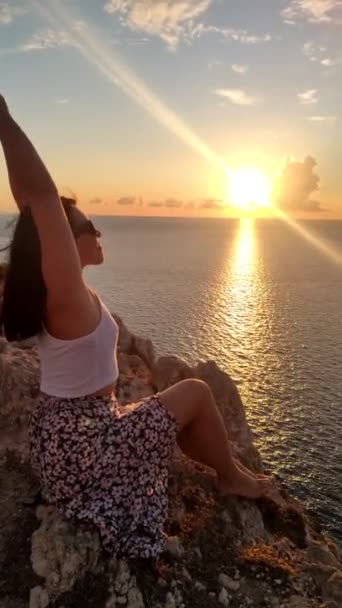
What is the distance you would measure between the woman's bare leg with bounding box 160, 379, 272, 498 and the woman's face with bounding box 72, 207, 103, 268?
5.49 ft

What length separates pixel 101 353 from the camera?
5145mm

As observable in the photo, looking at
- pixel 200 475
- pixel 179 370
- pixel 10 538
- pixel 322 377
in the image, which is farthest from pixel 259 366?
pixel 10 538

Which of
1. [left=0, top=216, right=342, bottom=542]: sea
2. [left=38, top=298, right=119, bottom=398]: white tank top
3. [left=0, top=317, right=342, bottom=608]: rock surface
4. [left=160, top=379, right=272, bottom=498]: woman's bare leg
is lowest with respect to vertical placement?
[left=0, top=216, right=342, bottom=542]: sea

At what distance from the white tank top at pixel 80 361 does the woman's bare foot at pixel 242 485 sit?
2.61 m

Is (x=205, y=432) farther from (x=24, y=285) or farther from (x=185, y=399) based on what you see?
(x=24, y=285)

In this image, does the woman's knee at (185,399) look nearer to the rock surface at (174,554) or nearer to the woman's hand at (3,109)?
the rock surface at (174,554)

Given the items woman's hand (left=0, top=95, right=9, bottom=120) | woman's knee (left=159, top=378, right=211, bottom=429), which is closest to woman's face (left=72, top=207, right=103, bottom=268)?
woman's hand (left=0, top=95, right=9, bottom=120)

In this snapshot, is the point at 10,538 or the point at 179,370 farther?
the point at 179,370

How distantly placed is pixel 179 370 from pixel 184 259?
309 ft

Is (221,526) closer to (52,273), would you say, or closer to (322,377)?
(52,273)

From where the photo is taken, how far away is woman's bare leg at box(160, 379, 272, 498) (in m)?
5.76

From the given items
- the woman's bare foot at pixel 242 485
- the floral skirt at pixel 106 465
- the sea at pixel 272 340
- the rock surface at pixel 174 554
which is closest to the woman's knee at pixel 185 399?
the floral skirt at pixel 106 465

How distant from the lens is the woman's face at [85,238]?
516cm

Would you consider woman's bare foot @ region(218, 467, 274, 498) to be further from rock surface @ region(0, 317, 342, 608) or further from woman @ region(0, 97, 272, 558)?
woman @ region(0, 97, 272, 558)
